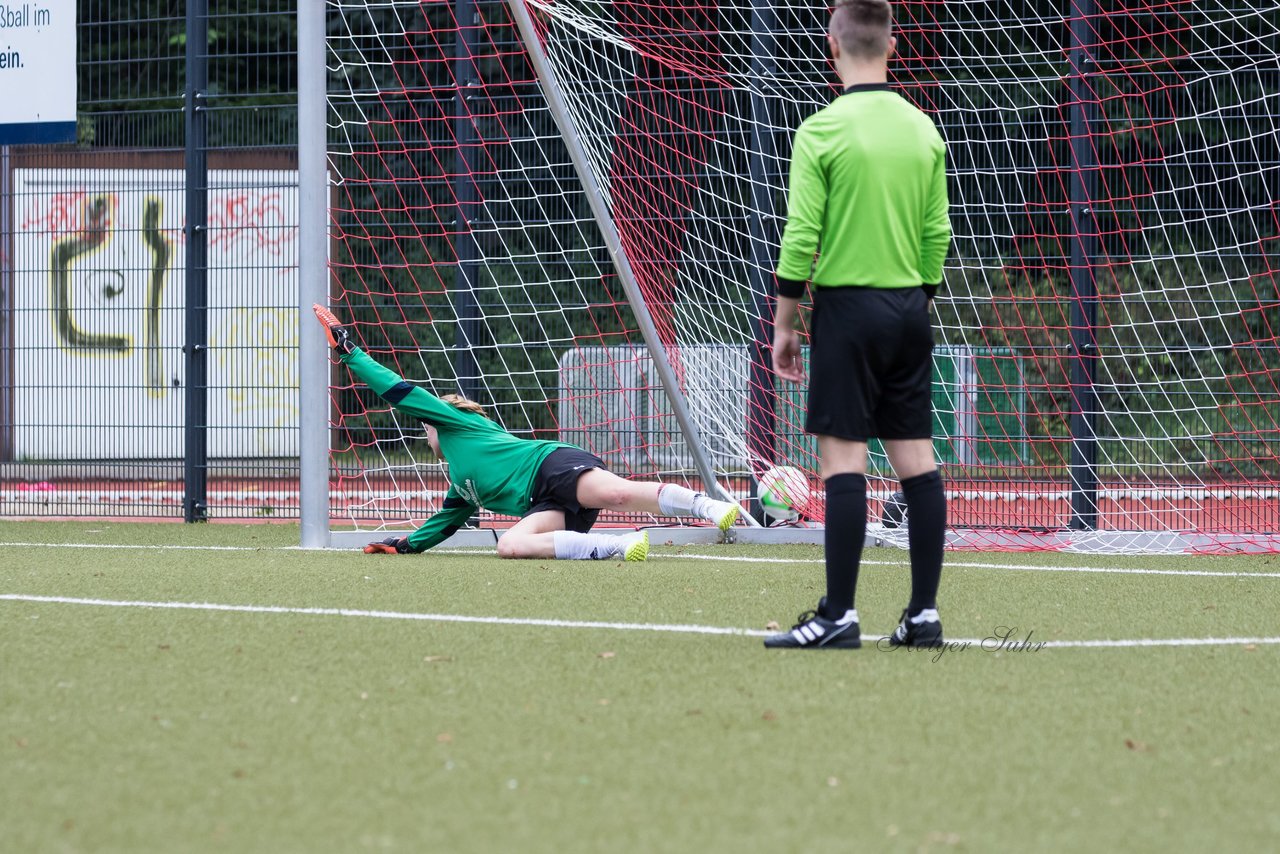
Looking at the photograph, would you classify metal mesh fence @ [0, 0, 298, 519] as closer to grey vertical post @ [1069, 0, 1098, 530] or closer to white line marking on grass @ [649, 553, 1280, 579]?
white line marking on grass @ [649, 553, 1280, 579]

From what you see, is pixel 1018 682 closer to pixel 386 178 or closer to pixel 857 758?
pixel 857 758

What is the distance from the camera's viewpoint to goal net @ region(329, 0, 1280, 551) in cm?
888

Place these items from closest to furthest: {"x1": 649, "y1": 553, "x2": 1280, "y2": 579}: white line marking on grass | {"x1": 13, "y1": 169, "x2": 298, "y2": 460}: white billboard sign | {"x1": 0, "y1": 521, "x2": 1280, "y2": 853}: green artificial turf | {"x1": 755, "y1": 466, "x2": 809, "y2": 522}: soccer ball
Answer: {"x1": 0, "y1": 521, "x2": 1280, "y2": 853}: green artificial turf < {"x1": 649, "y1": 553, "x2": 1280, "y2": 579}: white line marking on grass < {"x1": 755, "y1": 466, "x2": 809, "y2": 522}: soccer ball < {"x1": 13, "y1": 169, "x2": 298, "y2": 460}: white billboard sign

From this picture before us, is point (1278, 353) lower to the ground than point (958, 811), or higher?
higher

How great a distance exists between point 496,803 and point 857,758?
0.77 m

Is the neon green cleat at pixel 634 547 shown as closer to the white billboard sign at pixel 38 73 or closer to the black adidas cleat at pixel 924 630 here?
the black adidas cleat at pixel 924 630

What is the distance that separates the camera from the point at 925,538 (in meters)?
4.50

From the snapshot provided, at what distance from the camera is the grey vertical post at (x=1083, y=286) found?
8.99 meters

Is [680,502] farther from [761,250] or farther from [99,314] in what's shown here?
[99,314]

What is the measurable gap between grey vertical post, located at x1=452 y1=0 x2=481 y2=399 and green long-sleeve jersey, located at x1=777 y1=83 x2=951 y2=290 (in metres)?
5.04

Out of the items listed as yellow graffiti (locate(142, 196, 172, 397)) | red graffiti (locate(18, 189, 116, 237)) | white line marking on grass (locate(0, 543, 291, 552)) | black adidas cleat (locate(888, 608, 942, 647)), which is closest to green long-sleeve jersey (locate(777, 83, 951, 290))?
black adidas cleat (locate(888, 608, 942, 647))

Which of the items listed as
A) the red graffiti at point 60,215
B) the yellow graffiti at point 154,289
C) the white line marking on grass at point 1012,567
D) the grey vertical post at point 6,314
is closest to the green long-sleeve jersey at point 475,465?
the white line marking on grass at point 1012,567

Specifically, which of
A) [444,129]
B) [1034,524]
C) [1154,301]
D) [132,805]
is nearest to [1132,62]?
[1154,301]

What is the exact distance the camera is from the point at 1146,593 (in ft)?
19.5
